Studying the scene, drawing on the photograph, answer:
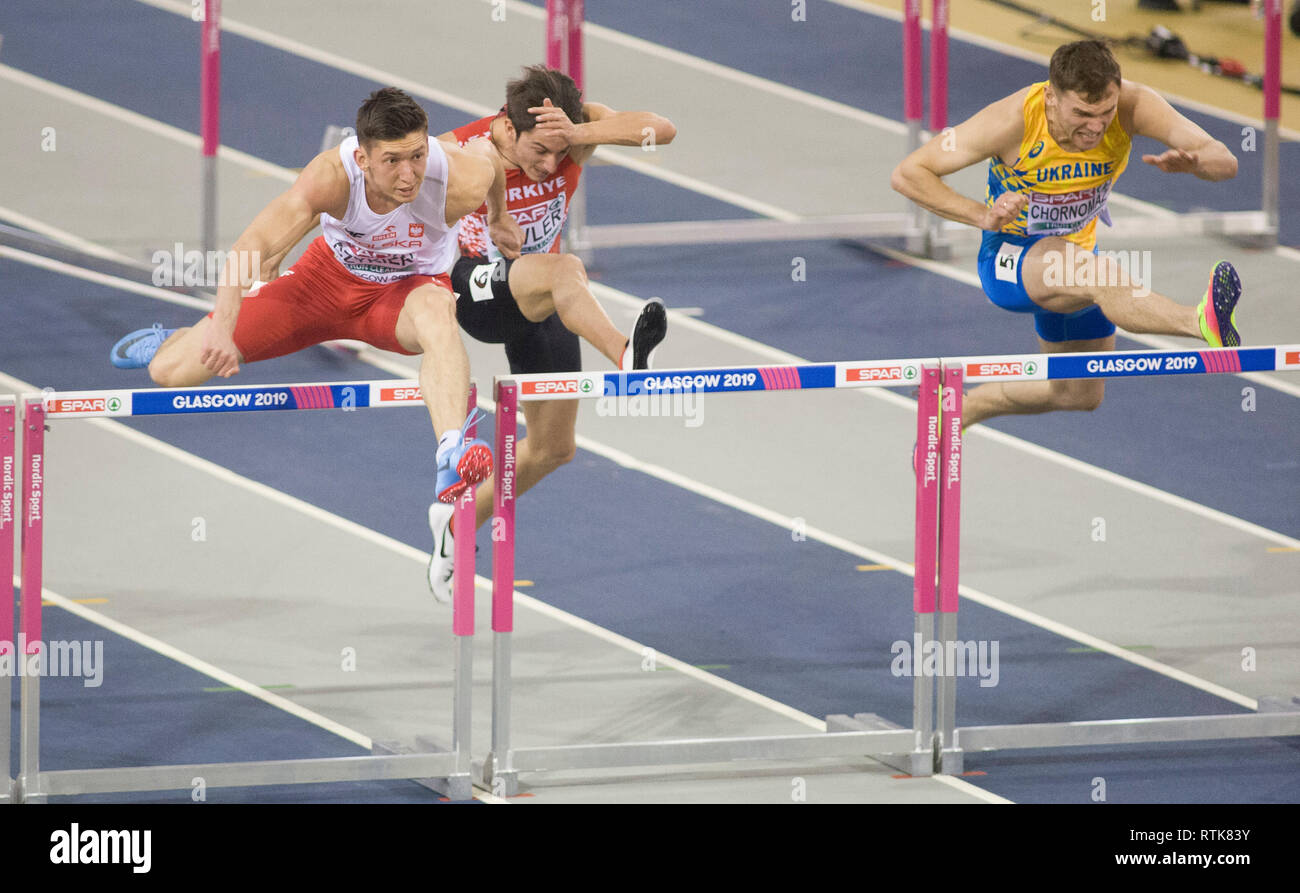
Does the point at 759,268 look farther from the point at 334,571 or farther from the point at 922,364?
the point at 922,364

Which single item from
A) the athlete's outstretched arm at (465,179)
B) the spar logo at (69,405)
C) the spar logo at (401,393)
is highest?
the athlete's outstretched arm at (465,179)

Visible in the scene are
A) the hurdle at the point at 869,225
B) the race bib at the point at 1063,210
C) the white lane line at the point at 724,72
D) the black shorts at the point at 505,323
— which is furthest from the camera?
the white lane line at the point at 724,72

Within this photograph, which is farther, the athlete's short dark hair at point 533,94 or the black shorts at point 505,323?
the black shorts at point 505,323

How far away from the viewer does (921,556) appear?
7.10 meters

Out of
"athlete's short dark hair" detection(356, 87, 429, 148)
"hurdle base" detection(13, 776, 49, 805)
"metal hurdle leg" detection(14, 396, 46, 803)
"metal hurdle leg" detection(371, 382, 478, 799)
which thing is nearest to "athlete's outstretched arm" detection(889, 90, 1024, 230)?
"athlete's short dark hair" detection(356, 87, 429, 148)

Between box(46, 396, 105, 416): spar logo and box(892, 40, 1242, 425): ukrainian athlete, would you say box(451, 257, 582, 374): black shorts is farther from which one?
box(46, 396, 105, 416): spar logo

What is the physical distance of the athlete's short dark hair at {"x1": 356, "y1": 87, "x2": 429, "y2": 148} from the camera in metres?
7.10

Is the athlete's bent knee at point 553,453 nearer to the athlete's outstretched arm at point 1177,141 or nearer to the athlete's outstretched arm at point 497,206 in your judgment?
the athlete's outstretched arm at point 497,206

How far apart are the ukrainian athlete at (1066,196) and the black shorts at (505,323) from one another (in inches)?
56.0

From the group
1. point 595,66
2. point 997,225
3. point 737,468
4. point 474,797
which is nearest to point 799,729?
point 474,797

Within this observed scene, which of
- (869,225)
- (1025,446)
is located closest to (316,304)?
(1025,446)

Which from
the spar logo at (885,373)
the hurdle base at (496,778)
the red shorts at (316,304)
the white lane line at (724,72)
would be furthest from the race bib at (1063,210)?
the white lane line at (724,72)

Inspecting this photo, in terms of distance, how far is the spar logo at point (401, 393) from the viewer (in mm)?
6652
